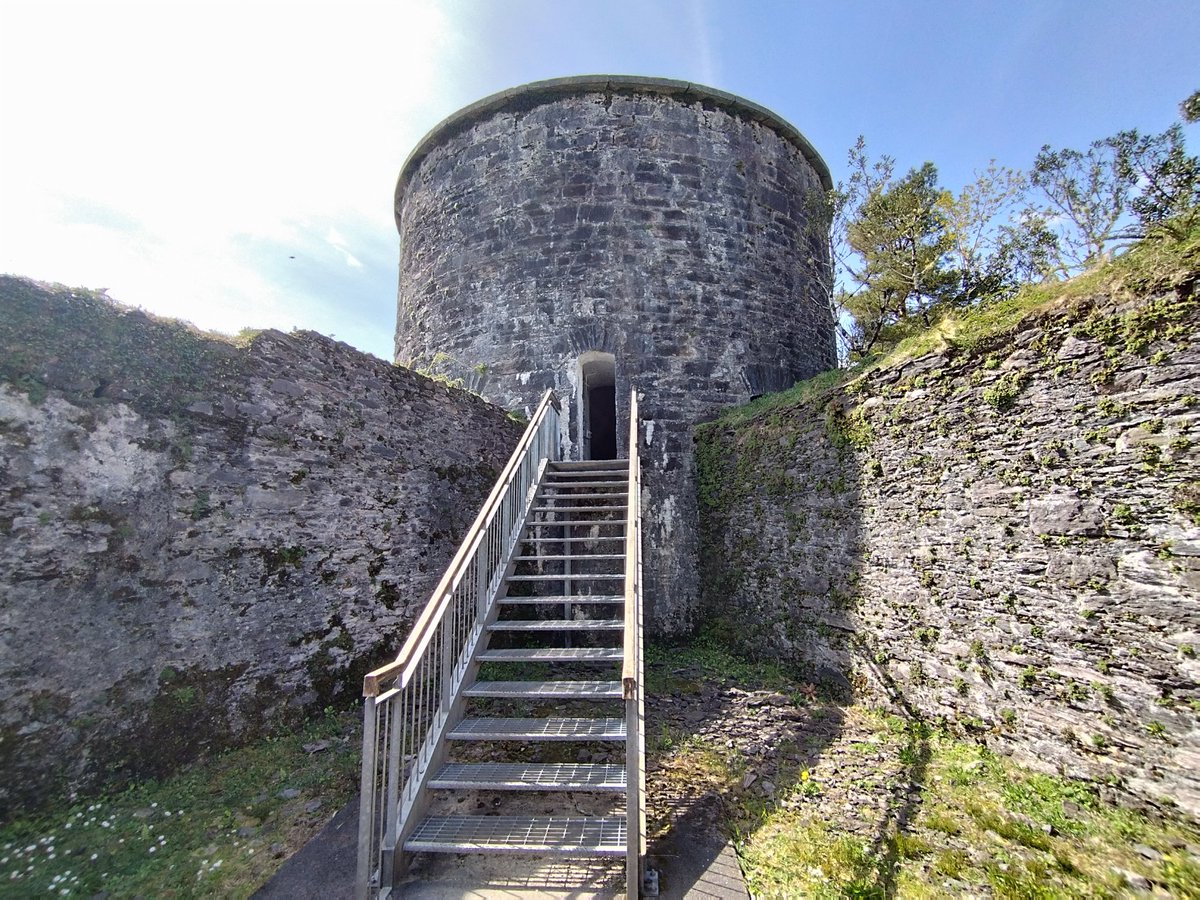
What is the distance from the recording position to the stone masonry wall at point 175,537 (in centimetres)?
394

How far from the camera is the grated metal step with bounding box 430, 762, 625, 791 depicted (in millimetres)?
3836

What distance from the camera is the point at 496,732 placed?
4.29 metres

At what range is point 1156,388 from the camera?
12.1ft

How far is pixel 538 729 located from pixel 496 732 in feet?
1.05

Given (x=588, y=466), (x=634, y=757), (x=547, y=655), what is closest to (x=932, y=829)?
(x=634, y=757)

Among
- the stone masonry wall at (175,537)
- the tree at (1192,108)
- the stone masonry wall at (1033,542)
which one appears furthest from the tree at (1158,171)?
the stone masonry wall at (175,537)

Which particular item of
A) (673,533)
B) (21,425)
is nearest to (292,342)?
(21,425)

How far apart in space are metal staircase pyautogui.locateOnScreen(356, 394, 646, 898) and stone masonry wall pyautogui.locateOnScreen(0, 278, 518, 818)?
1.40 metres

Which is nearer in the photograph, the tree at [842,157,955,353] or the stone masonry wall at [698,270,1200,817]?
the stone masonry wall at [698,270,1200,817]

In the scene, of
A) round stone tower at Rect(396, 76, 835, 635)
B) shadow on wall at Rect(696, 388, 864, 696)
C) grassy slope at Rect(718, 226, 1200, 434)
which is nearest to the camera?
grassy slope at Rect(718, 226, 1200, 434)

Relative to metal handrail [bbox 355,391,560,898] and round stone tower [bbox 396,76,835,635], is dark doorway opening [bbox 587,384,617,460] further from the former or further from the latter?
metal handrail [bbox 355,391,560,898]

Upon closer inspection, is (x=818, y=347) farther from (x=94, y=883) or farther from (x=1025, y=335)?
(x=94, y=883)

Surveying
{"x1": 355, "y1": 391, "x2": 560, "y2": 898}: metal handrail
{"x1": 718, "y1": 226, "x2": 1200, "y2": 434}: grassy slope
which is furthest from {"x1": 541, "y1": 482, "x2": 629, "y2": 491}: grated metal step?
{"x1": 718, "y1": 226, "x2": 1200, "y2": 434}: grassy slope

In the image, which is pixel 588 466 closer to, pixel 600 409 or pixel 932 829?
pixel 600 409
